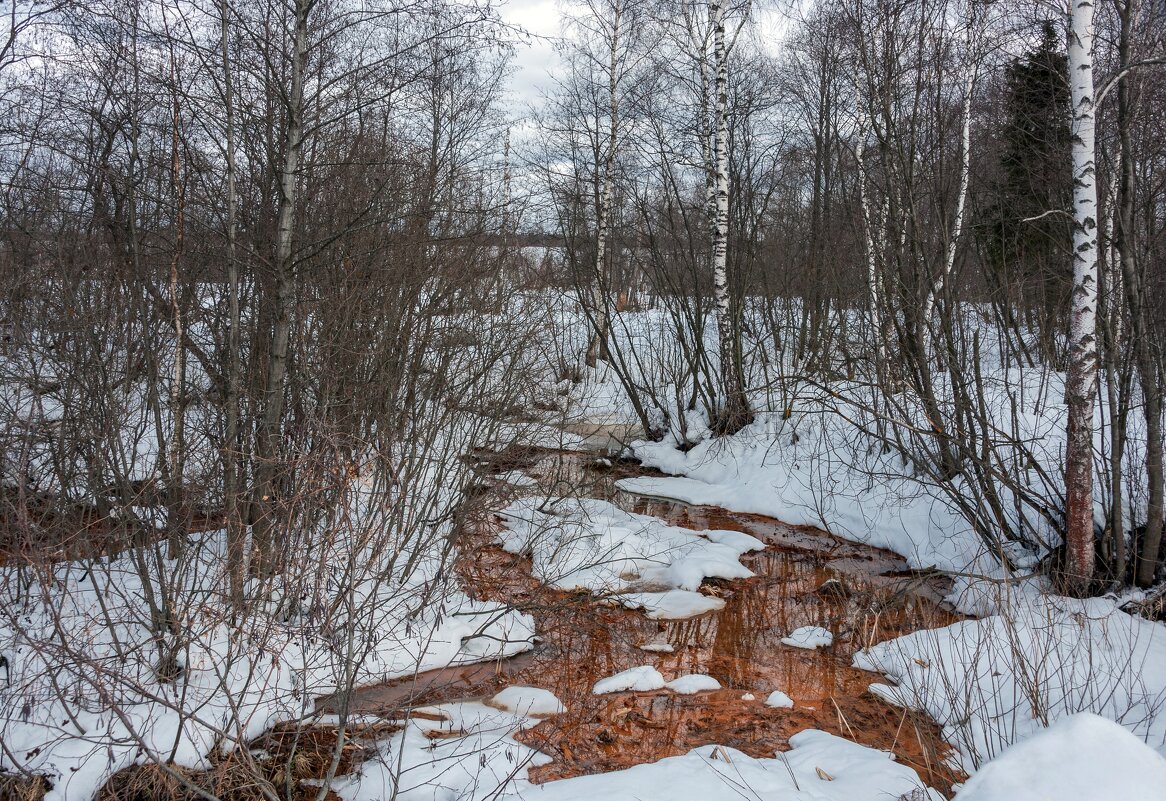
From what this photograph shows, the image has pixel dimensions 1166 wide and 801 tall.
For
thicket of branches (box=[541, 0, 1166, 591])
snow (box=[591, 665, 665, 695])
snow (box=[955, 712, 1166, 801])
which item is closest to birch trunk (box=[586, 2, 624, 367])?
thicket of branches (box=[541, 0, 1166, 591])

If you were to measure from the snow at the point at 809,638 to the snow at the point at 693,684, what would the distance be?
39.6 inches

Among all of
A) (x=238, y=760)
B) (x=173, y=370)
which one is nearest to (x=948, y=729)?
(x=238, y=760)

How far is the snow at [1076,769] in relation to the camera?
2.72 m

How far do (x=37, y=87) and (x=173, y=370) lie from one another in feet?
7.40

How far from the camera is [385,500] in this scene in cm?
409

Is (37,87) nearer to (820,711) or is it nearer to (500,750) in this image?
(500,750)

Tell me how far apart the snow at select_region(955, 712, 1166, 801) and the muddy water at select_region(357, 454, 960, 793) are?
3.18 feet

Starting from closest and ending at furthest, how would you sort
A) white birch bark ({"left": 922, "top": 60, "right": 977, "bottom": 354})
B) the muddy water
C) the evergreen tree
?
the muddy water
white birch bark ({"left": 922, "top": 60, "right": 977, "bottom": 354})
the evergreen tree

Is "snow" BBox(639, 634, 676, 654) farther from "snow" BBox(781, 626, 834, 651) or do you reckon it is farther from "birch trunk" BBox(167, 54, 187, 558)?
"birch trunk" BBox(167, 54, 187, 558)

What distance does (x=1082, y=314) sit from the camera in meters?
5.80

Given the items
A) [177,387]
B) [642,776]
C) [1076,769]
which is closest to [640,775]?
[642,776]

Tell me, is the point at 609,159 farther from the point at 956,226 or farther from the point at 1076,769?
the point at 1076,769

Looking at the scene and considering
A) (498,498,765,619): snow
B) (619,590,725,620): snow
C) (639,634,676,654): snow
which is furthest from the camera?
(498,498,765,619): snow

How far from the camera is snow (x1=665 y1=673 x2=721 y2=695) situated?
18.9 ft
